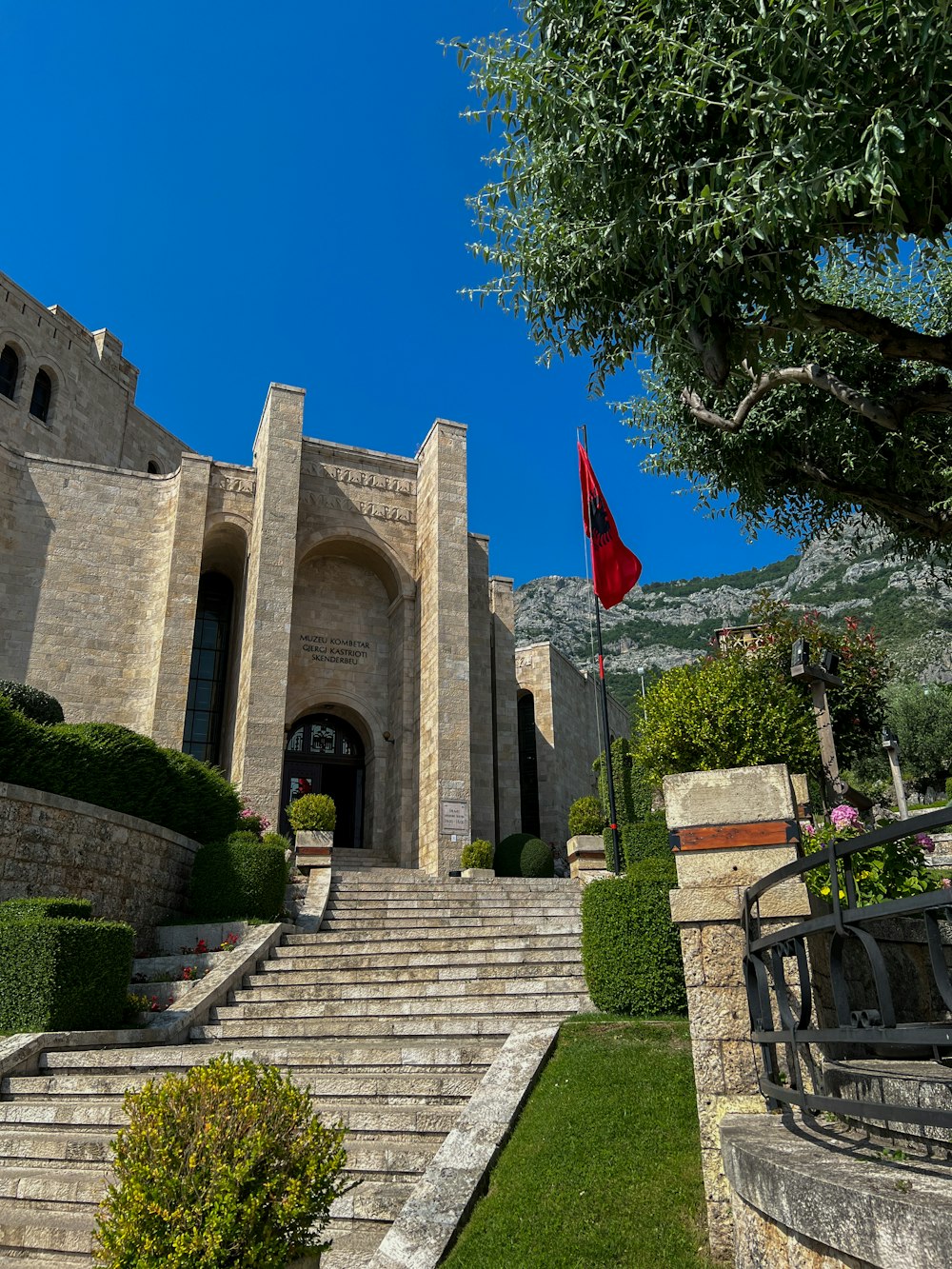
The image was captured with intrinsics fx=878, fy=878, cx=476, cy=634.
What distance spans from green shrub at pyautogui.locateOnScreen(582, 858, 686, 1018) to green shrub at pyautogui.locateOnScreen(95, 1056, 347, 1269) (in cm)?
503

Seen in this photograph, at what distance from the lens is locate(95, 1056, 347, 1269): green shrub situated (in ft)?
11.6

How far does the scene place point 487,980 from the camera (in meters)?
9.95

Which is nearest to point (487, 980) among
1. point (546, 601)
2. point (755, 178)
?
point (755, 178)

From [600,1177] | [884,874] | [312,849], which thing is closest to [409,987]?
[600,1177]

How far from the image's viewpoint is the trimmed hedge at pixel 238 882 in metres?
13.1

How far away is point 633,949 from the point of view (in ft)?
27.9

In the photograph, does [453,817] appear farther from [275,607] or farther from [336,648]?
[275,607]

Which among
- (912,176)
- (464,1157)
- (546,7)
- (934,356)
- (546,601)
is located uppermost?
(546,601)

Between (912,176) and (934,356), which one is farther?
(934,356)

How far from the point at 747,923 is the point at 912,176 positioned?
17.2 feet

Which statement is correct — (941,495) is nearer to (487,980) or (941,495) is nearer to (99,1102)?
(487,980)

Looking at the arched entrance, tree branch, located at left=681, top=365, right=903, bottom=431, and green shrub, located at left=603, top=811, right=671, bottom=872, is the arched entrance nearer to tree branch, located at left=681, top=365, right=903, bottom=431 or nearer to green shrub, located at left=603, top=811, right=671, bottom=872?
green shrub, located at left=603, top=811, right=671, bottom=872

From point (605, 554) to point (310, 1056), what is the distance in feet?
35.4

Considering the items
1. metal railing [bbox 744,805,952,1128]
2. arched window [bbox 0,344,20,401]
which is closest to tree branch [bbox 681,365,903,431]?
metal railing [bbox 744,805,952,1128]
